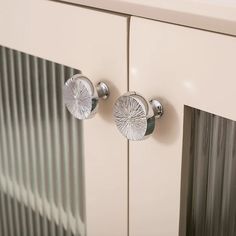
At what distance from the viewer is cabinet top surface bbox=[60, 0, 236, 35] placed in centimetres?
39

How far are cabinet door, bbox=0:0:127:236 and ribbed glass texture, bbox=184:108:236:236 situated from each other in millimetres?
69

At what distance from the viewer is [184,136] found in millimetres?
466

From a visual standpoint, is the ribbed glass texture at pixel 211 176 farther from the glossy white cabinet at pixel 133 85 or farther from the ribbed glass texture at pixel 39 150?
the ribbed glass texture at pixel 39 150

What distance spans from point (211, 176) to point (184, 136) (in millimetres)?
46

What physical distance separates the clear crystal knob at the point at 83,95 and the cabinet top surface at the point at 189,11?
73mm

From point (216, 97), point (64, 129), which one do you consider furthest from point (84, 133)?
point (216, 97)

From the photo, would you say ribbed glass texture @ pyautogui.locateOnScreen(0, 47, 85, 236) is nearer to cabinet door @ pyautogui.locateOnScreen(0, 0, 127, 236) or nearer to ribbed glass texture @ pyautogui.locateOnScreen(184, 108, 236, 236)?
cabinet door @ pyautogui.locateOnScreen(0, 0, 127, 236)

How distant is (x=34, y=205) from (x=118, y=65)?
0.89ft

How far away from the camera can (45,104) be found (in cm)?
61

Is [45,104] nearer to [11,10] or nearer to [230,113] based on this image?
[11,10]

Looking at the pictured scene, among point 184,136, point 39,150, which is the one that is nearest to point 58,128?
point 39,150

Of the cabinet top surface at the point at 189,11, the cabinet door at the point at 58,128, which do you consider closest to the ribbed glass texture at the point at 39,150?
the cabinet door at the point at 58,128

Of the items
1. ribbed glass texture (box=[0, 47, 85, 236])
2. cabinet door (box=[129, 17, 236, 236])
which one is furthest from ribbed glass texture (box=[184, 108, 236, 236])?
ribbed glass texture (box=[0, 47, 85, 236])

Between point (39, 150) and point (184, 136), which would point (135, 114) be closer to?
point (184, 136)
